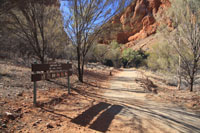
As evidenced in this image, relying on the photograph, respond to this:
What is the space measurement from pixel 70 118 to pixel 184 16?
8389 mm

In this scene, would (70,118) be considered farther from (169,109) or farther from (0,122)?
(169,109)

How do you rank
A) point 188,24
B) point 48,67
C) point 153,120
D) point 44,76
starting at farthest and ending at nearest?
point 188,24
point 48,67
point 44,76
point 153,120

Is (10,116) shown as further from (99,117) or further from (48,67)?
(99,117)

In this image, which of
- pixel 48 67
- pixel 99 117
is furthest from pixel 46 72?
pixel 99 117

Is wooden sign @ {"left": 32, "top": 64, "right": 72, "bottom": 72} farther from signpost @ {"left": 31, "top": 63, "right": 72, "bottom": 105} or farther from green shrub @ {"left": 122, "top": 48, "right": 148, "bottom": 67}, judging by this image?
green shrub @ {"left": 122, "top": 48, "right": 148, "bottom": 67}

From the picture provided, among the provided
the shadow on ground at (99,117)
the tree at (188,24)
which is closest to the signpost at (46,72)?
the shadow on ground at (99,117)

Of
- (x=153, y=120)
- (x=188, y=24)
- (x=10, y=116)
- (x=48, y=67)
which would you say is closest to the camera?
(x=10, y=116)

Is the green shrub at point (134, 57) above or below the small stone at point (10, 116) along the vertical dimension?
above

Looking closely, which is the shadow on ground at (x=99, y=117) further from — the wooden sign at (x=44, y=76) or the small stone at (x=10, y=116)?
the wooden sign at (x=44, y=76)

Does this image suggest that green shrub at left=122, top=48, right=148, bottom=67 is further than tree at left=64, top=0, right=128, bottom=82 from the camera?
Yes

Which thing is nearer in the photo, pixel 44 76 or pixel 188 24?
pixel 44 76

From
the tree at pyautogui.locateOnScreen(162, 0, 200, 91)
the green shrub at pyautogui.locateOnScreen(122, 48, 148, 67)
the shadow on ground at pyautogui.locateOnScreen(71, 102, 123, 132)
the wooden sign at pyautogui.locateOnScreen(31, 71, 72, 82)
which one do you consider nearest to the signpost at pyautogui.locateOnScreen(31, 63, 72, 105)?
the wooden sign at pyautogui.locateOnScreen(31, 71, 72, 82)

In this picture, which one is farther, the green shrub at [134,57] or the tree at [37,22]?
the green shrub at [134,57]

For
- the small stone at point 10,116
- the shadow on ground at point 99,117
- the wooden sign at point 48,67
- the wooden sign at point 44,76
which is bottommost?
the shadow on ground at point 99,117
